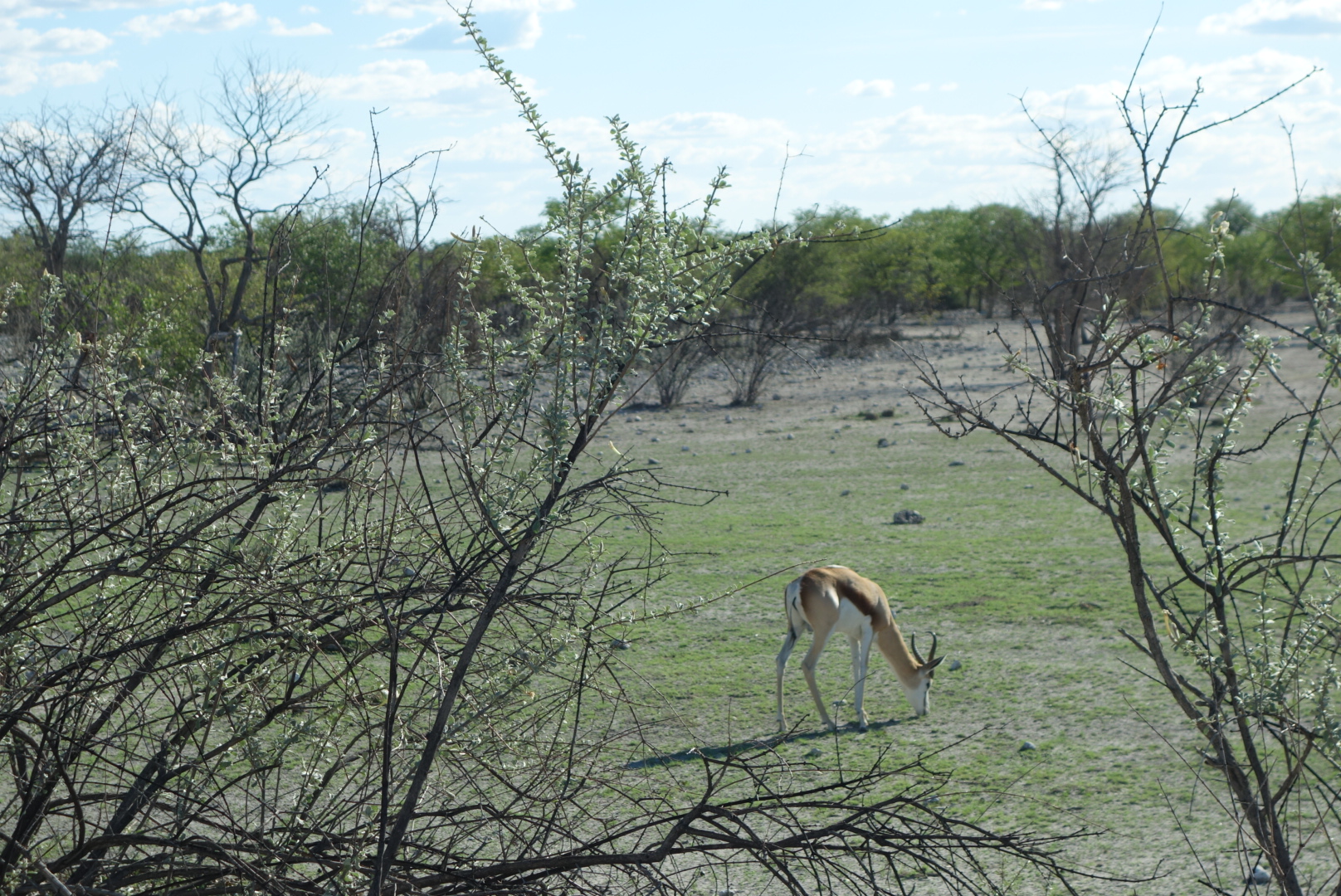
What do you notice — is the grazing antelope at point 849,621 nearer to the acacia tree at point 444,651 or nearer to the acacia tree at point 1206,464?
the acacia tree at point 1206,464

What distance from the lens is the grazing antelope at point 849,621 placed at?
7.74 meters

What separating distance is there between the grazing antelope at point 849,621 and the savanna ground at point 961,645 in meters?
0.33

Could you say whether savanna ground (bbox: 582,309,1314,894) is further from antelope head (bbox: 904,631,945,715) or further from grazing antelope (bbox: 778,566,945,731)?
grazing antelope (bbox: 778,566,945,731)

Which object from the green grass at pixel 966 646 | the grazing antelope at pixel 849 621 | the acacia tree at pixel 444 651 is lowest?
the green grass at pixel 966 646

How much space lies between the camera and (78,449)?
3217mm

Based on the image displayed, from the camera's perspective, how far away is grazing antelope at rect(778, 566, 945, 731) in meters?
7.74

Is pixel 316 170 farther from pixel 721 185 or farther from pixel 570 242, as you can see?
pixel 721 185

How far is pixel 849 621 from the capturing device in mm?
7949

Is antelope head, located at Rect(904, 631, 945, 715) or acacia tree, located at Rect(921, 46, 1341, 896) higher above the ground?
acacia tree, located at Rect(921, 46, 1341, 896)

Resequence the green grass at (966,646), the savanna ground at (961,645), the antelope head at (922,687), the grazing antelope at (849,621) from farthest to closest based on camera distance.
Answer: the grazing antelope at (849,621) → the antelope head at (922,687) → the green grass at (966,646) → the savanna ground at (961,645)

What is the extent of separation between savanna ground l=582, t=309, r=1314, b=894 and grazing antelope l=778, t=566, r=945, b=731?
330mm

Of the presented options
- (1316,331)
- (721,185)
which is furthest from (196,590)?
(1316,331)

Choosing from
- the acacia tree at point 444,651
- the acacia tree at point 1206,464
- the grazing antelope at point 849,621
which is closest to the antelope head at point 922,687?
the grazing antelope at point 849,621

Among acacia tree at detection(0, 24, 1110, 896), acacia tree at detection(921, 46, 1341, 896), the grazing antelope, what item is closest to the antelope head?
the grazing antelope
